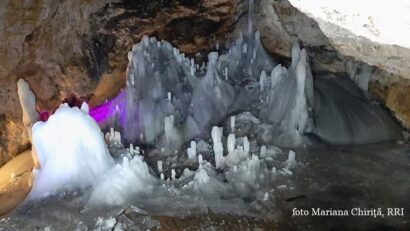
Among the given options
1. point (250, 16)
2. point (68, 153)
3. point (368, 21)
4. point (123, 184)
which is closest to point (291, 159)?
point (123, 184)

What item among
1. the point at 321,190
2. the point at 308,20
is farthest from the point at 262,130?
the point at 308,20

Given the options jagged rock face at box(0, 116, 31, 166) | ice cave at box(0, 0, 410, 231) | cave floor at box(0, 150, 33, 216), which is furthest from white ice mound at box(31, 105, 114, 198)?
jagged rock face at box(0, 116, 31, 166)

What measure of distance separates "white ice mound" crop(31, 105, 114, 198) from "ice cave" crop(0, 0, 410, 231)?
0.06 ft

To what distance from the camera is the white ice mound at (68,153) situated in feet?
19.5

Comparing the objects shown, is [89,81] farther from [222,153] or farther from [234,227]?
[234,227]

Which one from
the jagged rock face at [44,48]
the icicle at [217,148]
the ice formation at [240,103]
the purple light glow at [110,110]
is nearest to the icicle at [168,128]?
the ice formation at [240,103]

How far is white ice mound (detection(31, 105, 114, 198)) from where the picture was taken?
5945 mm

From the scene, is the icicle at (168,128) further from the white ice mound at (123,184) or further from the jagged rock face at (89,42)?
the jagged rock face at (89,42)

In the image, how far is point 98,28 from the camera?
1130 centimetres

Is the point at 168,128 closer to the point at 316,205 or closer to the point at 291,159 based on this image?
the point at 291,159

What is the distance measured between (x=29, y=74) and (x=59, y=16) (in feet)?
5.50

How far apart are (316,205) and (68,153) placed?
11.5 feet

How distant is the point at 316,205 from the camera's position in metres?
5.50

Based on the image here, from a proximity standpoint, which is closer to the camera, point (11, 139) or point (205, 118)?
point (205, 118)
